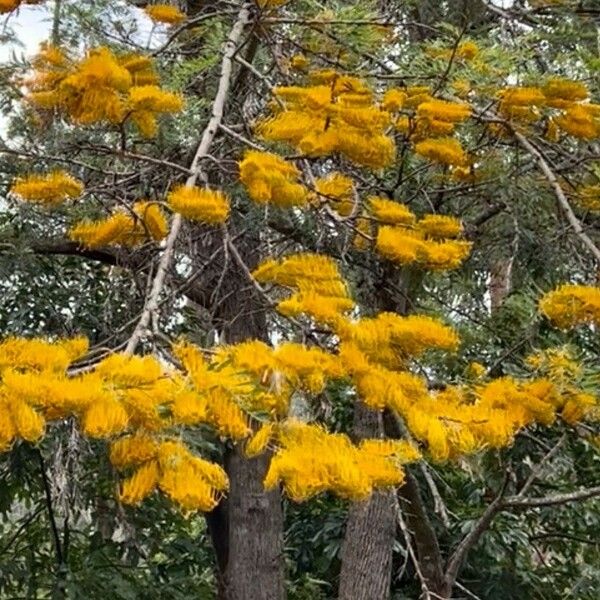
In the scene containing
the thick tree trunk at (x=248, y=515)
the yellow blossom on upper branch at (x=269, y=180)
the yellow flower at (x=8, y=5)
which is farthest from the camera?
the thick tree trunk at (x=248, y=515)

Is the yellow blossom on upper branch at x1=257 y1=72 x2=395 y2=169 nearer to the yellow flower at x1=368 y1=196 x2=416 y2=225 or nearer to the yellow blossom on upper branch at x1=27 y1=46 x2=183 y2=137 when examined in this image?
the yellow flower at x1=368 y1=196 x2=416 y2=225

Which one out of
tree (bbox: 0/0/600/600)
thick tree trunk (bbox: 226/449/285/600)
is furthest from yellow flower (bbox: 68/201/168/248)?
thick tree trunk (bbox: 226/449/285/600)

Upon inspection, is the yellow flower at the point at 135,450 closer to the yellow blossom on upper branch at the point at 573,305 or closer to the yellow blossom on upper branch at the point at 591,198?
the yellow blossom on upper branch at the point at 573,305

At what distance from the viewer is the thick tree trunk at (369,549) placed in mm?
3387

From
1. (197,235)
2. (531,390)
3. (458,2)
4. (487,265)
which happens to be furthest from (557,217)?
(531,390)

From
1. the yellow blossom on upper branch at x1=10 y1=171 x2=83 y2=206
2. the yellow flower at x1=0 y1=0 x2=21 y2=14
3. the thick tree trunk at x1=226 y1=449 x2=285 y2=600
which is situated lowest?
the thick tree trunk at x1=226 y1=449 x2=285 y2=600

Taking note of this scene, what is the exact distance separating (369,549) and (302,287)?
194 cm

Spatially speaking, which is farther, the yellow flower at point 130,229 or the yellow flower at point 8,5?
the yellow flower at point 8,5

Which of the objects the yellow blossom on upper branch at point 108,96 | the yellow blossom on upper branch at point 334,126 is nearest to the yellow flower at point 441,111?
the yellow blossom on upper branch at point 334,126

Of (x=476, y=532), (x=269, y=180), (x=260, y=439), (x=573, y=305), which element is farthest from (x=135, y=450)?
(x=476, y=532)

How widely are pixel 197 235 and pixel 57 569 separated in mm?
1408

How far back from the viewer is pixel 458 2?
3779mm

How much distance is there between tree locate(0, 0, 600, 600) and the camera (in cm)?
143

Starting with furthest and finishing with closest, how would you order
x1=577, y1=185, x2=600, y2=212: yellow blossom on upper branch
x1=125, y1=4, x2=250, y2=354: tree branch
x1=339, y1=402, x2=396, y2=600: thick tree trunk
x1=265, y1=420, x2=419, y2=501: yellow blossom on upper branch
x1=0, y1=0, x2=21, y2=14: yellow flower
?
x1=339, y1=402, x2=396, y2=600: thick tree trunk
x1=577, y1=185, x2=600, y2=212: yellow blossom on upper branch
x1=0, y1=0, x2=21, y2=14: yellow flower
x1=125, y1=4, x2=250, y2=354: tree branch
x1=265, y1=420, x2=419, y2=501: yellow blossom on upper branch
